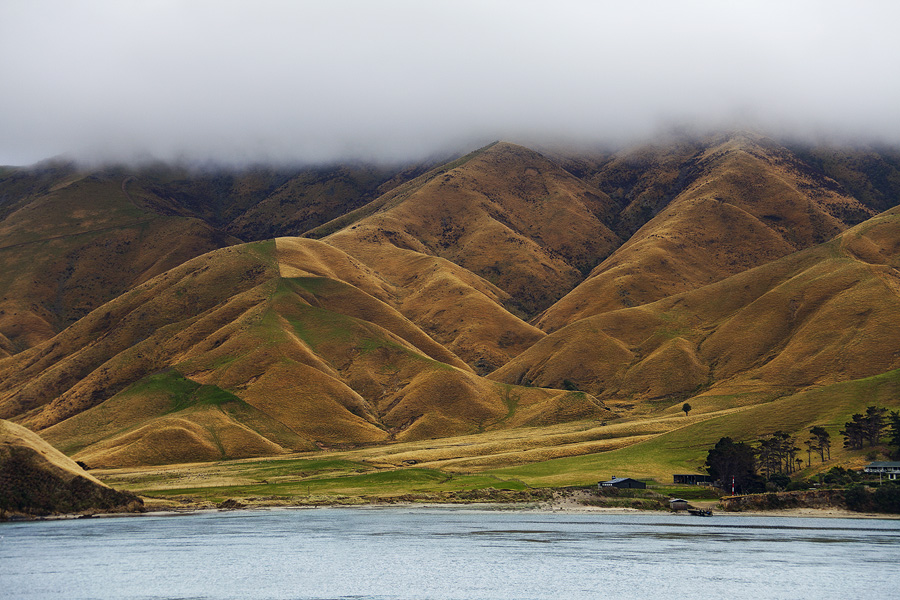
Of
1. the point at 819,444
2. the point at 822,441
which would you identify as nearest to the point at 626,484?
the point at 822,441

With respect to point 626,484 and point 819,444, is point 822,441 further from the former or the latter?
point 626,484

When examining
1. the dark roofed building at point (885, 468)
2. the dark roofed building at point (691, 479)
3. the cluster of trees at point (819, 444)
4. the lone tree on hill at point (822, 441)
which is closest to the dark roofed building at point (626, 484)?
the dark roofed building at point (691, 479)

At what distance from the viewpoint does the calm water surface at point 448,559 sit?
78.6 meters

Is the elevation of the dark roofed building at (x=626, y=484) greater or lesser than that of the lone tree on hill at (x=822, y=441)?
lesser

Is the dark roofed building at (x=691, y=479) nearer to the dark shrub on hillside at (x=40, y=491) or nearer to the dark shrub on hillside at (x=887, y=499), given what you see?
the dark shrub on hillside at (x=887, y=499)

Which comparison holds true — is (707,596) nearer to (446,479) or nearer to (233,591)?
(233,591)

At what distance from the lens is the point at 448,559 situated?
316ft

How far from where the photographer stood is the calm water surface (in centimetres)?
7856

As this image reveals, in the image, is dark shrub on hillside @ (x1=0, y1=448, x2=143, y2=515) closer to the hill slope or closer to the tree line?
the hill slope

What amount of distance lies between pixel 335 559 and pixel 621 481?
7532 centimetres

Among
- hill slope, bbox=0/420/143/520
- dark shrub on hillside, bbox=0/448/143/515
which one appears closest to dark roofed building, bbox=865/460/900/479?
dark shrub on hillside, bbox=0/448/143/515

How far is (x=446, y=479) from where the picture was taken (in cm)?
18475

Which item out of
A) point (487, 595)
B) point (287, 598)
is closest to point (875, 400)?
point (487, 595)

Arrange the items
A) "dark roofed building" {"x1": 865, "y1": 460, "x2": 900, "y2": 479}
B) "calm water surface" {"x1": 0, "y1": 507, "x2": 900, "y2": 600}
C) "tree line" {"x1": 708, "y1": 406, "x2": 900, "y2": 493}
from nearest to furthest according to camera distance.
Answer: "calm water surface" {"x1": 0, "y1": 507, "x2": 900, "y2": 600} < "dark roofed building" {"x1": 865, "y1": 460, "x2": 900, "y2": 479} < "tree line" {"x1": 708, "y1": 406, "x2": 900, "y2": 493}
